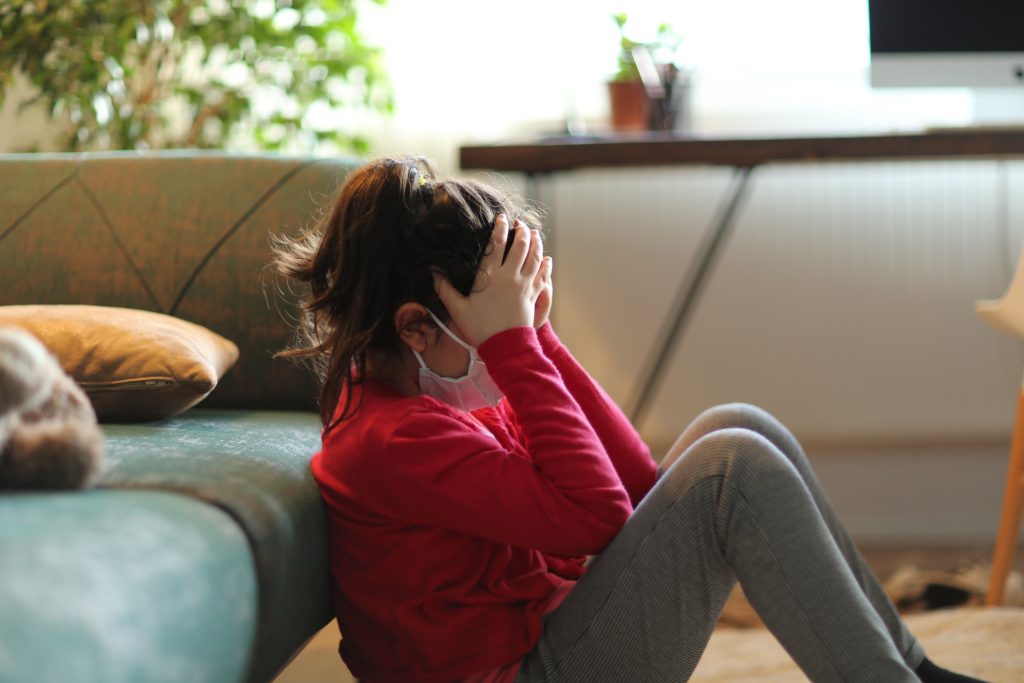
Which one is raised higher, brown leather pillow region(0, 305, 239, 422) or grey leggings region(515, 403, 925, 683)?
brown leather pillow region(0, 305, 239, 422)

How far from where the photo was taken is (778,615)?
2.90ft

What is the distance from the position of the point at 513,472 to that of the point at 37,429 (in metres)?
0.37

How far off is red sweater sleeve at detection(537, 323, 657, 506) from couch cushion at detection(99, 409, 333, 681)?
271 mm

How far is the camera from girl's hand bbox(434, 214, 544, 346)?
0.95m

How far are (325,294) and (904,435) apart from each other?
160 cm

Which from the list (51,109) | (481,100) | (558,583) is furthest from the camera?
(481,100)

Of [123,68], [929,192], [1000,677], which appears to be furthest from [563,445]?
[929,192]

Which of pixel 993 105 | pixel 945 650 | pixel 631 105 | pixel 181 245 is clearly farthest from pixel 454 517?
pixel 993 105

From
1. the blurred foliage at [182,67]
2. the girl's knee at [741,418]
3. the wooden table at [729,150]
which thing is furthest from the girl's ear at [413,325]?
the blurred foliage at [182,67]

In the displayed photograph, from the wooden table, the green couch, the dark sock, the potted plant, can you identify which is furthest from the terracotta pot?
the dark sock

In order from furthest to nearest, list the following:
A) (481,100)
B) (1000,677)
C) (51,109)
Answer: (481,100)
(51,109)
(1000,677)

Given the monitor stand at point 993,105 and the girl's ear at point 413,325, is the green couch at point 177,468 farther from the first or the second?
the monitor stand at point 993,105

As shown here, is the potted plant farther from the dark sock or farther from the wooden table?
the dark sock

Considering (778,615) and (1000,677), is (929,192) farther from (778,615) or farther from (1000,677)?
(778,615)
